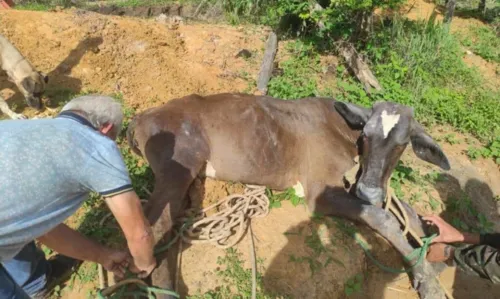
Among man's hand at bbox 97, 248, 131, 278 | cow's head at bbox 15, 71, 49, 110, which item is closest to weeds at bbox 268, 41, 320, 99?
cow's head at bbox 15, 71, 49, 110

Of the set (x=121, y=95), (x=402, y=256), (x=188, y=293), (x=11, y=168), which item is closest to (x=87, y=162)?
(x=11, y=168)

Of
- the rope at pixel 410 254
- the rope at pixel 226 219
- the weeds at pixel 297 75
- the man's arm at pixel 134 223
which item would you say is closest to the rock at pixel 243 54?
the weeds at pixel 297 75

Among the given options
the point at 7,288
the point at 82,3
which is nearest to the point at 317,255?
the point at 7,288

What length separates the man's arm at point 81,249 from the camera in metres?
2.67

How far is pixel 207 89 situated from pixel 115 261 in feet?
13.6

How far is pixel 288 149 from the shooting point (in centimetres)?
458

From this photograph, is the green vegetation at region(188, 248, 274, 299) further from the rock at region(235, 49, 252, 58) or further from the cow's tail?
the rock at region(235, 49, 252, 58)

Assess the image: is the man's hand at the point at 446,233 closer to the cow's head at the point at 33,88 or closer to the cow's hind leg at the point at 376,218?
the cow's hind leg at the point at 376,218

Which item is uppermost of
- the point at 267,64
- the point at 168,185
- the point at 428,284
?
the point at 267,64

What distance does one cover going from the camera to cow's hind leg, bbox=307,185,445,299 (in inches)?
152

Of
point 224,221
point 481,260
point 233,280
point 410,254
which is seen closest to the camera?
point 481,260

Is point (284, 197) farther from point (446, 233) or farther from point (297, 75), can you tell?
point (297, 75)

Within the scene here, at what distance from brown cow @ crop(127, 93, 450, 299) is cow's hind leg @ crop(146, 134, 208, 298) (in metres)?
0.01

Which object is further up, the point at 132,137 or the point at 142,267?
the point at 132,137
